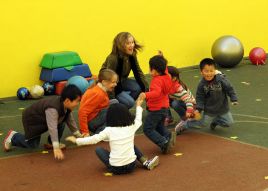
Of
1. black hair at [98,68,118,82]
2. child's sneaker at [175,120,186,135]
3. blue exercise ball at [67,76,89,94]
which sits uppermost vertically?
black hair at [98,68,118,82]

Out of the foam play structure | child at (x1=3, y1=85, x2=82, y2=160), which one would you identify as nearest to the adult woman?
child at (x1=3, y1=85, x2=82, y2=160)

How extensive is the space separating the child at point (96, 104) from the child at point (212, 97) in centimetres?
112

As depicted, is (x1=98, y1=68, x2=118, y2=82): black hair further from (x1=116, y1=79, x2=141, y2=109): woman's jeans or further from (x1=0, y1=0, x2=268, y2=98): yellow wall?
(x1=0, y1=0, x2=268, y2=98): yellow wall

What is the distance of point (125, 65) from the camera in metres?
6.77

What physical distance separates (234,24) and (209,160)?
25.2 ft

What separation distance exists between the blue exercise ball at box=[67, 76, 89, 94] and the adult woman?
1.28 metres

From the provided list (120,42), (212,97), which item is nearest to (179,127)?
(212,97)

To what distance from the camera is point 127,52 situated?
664 centimetres

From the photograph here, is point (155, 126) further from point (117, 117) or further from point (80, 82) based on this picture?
point (80, 82)

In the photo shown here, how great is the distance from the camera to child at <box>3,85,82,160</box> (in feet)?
17.2

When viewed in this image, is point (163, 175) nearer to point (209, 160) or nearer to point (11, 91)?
point (209, 160)

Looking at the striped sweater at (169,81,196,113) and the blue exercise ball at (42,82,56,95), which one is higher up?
the striped sweater at (169,81,196,113)

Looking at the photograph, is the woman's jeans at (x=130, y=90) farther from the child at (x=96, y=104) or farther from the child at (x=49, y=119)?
the child at (x=49, y=119)


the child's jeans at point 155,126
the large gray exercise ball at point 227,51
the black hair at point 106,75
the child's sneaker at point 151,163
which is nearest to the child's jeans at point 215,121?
the child's jeans at point 155,126
